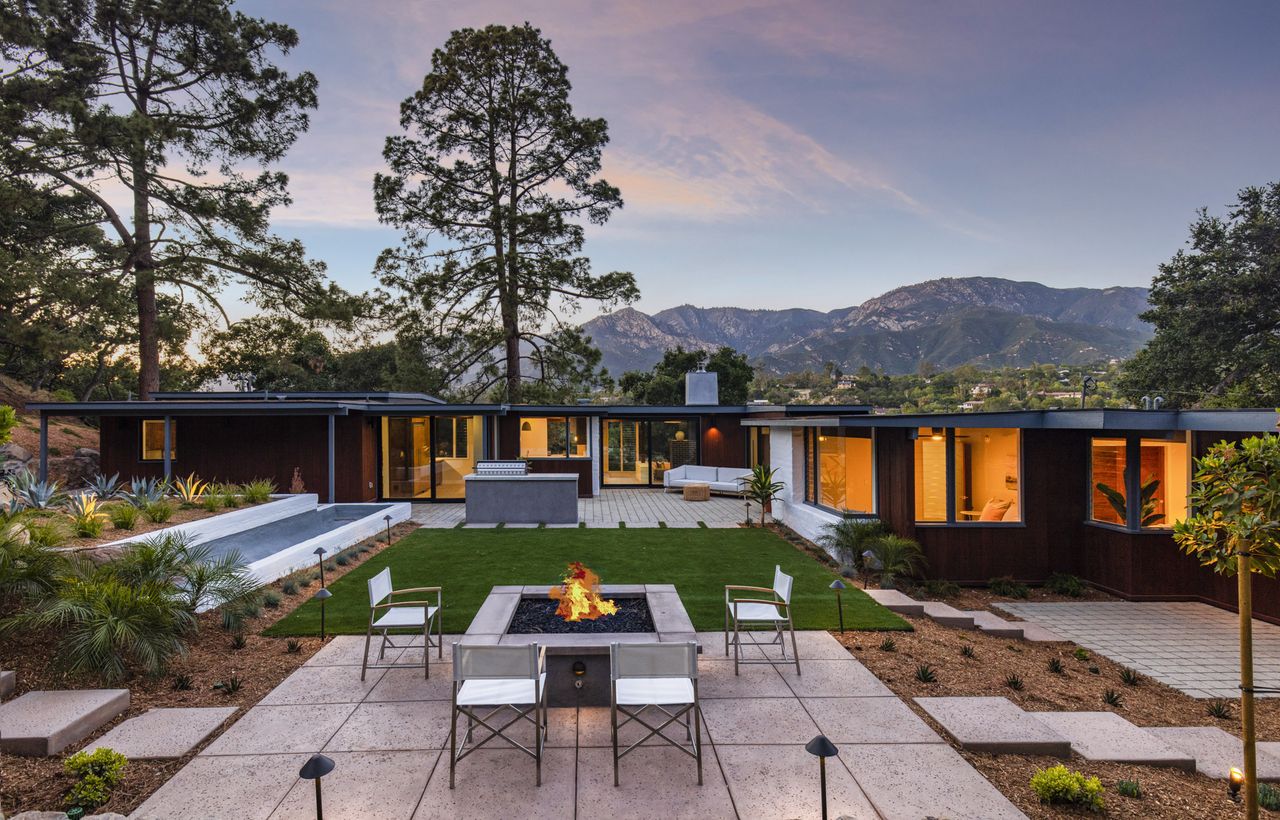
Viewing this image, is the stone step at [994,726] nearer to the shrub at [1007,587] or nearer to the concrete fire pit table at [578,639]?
the concrete fire pit table at [578,639]

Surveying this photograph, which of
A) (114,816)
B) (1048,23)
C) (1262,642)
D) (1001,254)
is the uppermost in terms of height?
(1001,254)

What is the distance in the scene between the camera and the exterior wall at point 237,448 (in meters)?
14.9

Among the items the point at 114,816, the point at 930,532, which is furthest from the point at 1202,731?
the point at 114,816

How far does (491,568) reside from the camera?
9.02 meters

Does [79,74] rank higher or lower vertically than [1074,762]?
higher

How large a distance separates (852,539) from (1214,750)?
5.21 m

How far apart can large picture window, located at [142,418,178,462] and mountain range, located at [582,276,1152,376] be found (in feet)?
143

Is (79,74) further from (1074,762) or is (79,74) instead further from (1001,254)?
(1001,254)

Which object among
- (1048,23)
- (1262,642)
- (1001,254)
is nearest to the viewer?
(1262,642)

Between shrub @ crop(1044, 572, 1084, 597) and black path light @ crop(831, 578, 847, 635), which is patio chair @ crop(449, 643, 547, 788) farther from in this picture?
shrub @ crop(1044, 572, 1084, 597)

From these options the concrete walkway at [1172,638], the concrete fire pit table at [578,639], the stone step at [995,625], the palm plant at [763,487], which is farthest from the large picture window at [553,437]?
the stone step at [995,625]

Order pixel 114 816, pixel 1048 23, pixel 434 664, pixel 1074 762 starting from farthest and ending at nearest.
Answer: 1. pixel 1048 23
2. pixel 434 664
3. pixel 1074 762
4. pixel 114 816

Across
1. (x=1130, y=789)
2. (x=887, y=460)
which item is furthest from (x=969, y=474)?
(x=1130, y=789)

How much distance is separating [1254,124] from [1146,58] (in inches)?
575
